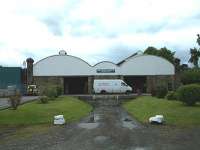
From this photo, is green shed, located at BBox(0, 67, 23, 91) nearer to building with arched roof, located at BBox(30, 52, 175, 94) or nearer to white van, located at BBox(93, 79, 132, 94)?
building with arched roof, located at BBox(30, 52, 175, 94)

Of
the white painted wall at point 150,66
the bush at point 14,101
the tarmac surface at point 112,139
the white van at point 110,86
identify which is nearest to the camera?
the tarmac surface at point 112,139

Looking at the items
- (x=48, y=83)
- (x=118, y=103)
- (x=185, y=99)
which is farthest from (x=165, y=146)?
(x=48, y=83)

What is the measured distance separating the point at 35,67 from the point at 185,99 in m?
45.2

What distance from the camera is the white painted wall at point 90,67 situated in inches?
2990

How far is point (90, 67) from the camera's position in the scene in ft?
252

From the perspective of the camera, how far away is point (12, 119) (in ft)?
92.6

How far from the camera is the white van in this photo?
234 ft

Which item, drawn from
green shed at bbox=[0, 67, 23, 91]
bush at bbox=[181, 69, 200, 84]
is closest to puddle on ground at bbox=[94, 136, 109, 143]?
bush at bbox=[181, 69, 200, 84]

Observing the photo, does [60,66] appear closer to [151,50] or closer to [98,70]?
[98,70]

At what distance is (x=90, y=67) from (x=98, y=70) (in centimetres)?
140

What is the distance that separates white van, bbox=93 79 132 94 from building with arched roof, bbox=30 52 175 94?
136 inches

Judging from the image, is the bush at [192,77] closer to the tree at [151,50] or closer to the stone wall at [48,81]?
the stone wall at [48,81]

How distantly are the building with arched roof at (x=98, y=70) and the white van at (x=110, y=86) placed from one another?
345 centimetres

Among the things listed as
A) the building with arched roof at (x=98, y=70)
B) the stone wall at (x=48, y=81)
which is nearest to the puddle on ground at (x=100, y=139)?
the building with arched roof at (x=98, y=70)
